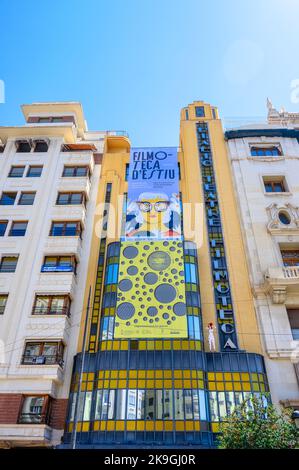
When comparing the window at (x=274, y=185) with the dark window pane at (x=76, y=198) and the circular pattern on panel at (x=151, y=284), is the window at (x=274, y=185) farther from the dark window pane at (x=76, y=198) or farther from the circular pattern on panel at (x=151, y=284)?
the dark window pane at (x=76, y=198)

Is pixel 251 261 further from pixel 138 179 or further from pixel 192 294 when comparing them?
pixel 138 179

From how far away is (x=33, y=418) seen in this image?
27.8m

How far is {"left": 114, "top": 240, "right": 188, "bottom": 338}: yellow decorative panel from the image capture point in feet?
102

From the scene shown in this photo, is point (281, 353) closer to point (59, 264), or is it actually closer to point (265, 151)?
point (59, 264)

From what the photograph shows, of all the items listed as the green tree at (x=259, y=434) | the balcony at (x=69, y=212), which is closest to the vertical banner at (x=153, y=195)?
the balcony at (x=69, y=212)

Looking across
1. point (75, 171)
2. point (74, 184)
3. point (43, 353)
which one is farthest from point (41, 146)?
point (43, 353)

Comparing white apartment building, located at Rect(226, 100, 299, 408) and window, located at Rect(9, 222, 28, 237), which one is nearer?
white apartment building, located at Rect(226, 100, 299, 408)

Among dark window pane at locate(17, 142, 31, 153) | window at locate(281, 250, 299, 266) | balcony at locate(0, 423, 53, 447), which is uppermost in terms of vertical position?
dark window pane at locate(17, 142, 31, 153)

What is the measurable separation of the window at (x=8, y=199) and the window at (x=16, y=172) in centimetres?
300

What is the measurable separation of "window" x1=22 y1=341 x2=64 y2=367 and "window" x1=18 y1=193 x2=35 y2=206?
1683 cm

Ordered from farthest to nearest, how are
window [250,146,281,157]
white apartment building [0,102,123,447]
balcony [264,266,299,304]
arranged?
window [250,146,281,157]
balcony [264,266,299,304]
white apartment building [0,102,123,447]

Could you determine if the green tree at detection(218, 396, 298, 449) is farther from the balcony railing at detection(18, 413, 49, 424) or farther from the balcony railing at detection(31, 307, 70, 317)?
the balcony railing at detection(31, 307, 70, 317)

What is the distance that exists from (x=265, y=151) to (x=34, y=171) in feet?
102

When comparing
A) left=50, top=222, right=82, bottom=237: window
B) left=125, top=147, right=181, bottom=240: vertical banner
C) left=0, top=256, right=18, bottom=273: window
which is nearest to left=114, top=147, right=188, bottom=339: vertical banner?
left=125, top=147, right=181, bottom=240: vertical banner
